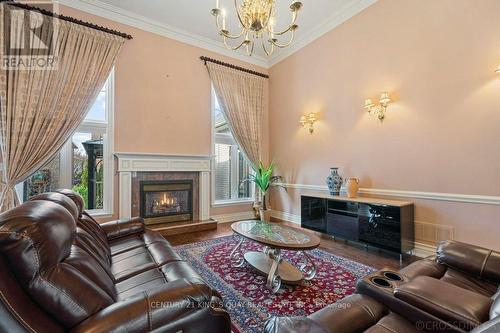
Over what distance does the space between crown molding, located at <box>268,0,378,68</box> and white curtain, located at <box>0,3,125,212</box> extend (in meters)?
3.37

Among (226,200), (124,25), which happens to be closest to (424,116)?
(226,200)

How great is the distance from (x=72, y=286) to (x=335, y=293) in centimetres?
205

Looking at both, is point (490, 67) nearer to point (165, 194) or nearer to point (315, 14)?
point (315, 14)

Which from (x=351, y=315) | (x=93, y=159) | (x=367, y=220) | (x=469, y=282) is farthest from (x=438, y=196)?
(x=93, y=159)

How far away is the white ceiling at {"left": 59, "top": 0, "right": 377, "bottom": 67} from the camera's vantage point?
11.8 feet

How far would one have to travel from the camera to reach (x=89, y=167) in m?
3.71

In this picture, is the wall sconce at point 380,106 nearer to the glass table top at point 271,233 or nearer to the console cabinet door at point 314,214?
the console cabinet door at point 314,214

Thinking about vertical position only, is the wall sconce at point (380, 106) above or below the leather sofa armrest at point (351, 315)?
above

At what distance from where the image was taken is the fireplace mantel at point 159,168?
3781mm

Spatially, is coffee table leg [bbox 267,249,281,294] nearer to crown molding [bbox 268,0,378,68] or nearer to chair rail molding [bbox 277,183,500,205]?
chair rail molding [bbox 277,183,500,205]

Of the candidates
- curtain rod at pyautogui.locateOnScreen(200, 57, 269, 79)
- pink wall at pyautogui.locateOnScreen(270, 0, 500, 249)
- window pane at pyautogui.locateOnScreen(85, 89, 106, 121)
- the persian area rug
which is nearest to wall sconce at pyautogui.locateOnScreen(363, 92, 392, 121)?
pink wall at pyautogui.locateOnScreen(270, 0, 500, 249)

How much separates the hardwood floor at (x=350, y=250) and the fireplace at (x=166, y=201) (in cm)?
52

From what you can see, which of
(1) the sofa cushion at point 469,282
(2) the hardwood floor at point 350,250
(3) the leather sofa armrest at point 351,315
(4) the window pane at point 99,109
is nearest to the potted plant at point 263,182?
(2) the hardwood floor at point 350,250

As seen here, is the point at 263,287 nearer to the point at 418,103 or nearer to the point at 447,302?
the point at 447,302
